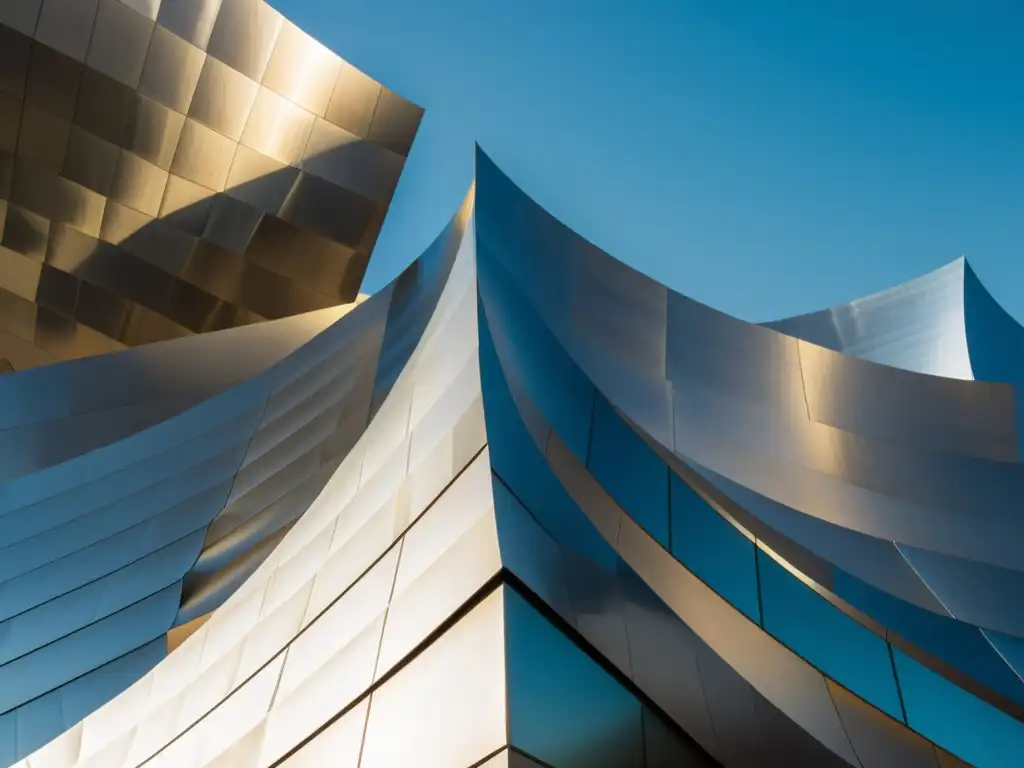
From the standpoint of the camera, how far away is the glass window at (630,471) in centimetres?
634

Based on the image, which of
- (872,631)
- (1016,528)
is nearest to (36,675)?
(872,631)

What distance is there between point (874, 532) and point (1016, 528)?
1781mm

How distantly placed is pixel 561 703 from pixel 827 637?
3.05 metres

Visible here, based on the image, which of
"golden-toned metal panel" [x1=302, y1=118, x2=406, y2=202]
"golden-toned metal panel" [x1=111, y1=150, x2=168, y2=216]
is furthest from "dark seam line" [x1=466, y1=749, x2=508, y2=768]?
"golden-toned metal panel" [x1=111, y1=150, x2=168, y2=216]

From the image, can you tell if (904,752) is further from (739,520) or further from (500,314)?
(500,314)

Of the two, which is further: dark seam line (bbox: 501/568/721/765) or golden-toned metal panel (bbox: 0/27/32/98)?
golden-toned metal panel (bbox: 0/27/32/98)

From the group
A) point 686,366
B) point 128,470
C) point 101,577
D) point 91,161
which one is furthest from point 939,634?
point 91,161

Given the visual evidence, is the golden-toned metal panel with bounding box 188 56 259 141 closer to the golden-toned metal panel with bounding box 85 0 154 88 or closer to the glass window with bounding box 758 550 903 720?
the golden-toned metal panel with bounding box 85 0 154 88

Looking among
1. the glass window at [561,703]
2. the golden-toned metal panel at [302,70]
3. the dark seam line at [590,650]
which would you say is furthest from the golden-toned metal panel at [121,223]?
the glass window at [561,703]

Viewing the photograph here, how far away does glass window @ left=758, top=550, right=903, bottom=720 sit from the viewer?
6242mm

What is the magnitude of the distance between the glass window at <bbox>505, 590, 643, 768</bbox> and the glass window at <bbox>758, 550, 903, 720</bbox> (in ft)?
6.86

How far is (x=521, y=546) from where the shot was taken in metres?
4.64

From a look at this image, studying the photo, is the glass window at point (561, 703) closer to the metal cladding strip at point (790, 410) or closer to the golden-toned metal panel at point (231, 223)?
the metal cladding strip at point (790, 410)

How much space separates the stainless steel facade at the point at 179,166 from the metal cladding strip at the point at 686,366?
8014mm
